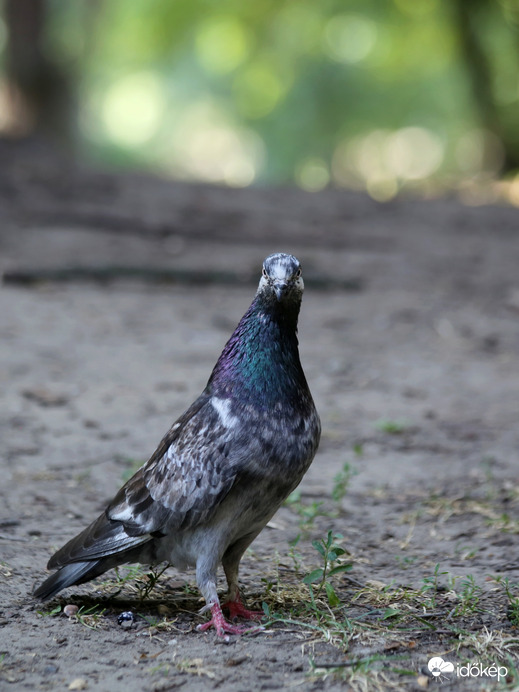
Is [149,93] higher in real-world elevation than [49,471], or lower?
higher

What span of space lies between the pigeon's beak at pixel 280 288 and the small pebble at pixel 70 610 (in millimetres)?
1368

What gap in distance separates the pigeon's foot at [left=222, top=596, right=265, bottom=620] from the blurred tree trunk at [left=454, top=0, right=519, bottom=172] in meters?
15.3

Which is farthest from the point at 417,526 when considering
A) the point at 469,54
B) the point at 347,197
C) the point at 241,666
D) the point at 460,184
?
the point at 469,54

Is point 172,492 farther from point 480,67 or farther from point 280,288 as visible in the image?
point 480,67

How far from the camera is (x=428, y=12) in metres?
19.1

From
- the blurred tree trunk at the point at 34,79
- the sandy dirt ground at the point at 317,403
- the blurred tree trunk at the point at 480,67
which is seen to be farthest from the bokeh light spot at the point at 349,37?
the sandy dirt ground at the point at 317,403

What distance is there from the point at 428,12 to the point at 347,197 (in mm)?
8876

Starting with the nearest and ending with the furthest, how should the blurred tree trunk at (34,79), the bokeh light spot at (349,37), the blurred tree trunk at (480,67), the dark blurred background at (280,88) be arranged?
the blurred tree trunk at (34,79) < the dark blurred background at (280,88) < the blurred tree trunk at (480,67) < the bokeh light spot at (349,37)

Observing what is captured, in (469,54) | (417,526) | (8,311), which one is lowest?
(417,526)

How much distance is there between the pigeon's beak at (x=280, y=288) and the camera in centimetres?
318

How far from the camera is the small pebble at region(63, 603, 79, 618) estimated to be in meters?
3.21

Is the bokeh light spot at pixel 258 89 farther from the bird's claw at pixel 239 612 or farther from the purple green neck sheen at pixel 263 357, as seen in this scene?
the bird's claw at pixel 239 612

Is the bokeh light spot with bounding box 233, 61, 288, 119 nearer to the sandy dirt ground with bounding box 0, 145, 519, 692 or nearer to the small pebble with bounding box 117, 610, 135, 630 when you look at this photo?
the sandy dirt ground with bounding box 0, 145, 519, 692

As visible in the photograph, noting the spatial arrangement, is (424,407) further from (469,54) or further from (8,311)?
(469,54)
